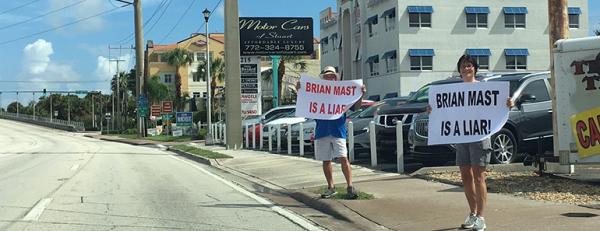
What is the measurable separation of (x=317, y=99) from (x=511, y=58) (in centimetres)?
4079

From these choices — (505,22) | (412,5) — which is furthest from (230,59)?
(505,22)

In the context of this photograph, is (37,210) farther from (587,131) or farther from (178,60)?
(178,60)

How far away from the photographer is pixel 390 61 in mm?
47781

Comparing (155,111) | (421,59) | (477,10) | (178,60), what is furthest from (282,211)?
(178,60)

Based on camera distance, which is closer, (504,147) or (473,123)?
(473,123)

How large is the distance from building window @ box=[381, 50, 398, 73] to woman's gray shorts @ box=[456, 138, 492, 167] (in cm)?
3996

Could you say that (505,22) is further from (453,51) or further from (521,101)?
(521,101)

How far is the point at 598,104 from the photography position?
30.3ft

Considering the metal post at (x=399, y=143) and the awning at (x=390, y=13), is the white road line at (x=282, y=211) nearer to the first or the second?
the metal post at (x=399, y=143)

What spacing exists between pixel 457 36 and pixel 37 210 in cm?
4141

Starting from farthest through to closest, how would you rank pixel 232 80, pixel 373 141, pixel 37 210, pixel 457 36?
1. pixel 457 36
2. pixel 232 80
3. pixel 373 141
4. pixel 37 210

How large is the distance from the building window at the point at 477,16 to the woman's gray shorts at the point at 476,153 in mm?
42076

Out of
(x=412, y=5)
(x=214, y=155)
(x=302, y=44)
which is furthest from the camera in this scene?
(x=412, y=5)

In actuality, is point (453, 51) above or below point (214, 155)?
above
